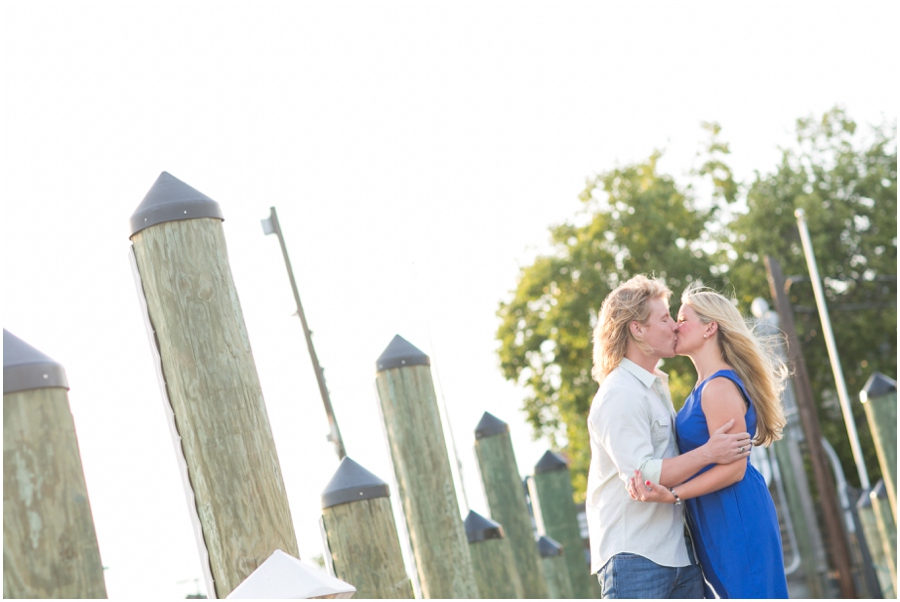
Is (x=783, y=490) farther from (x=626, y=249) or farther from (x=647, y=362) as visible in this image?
(x=647, y=362)

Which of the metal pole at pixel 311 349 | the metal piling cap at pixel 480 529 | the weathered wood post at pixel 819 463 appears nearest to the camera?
the metal piling cap at pixel 480 529

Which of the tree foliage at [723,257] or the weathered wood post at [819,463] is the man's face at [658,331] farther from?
the tree foliage at [723,257]

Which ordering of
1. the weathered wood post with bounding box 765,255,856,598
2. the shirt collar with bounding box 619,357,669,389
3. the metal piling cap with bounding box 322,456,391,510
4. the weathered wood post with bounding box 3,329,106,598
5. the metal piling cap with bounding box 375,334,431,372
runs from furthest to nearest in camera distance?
the weathered wood post with bounding box 765,255,856,598, the metal piling cap with bounding box 375,334,431,372, the metal piling cap with bounding box 322,456,391,510, the shirt collar with bounding box 619,357,669,389, the weathered wood post with bounding box 3,329,106,598

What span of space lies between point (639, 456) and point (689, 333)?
21.9 inches

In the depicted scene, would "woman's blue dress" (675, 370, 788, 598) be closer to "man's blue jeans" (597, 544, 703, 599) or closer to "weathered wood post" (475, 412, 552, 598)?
"man's blue jeans" (597, 544, 703, 599)

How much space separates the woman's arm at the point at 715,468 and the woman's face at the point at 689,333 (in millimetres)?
220

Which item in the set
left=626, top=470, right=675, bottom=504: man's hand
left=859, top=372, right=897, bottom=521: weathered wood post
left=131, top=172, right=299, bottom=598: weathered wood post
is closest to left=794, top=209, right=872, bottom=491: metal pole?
left=859, top=372, right=897, bottom=521: weathered wood post

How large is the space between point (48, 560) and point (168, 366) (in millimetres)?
984

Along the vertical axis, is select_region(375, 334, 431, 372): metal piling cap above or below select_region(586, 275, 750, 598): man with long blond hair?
above

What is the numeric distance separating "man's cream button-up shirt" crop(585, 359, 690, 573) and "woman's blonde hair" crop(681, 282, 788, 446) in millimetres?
294

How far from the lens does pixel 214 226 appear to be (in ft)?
12.7

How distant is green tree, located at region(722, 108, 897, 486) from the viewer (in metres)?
26.5

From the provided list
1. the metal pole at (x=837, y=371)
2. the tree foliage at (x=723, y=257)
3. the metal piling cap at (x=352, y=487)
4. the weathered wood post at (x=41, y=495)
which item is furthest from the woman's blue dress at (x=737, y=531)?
the tree foliage at (x=723, y=257)

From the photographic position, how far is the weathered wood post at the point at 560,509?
9211mm
